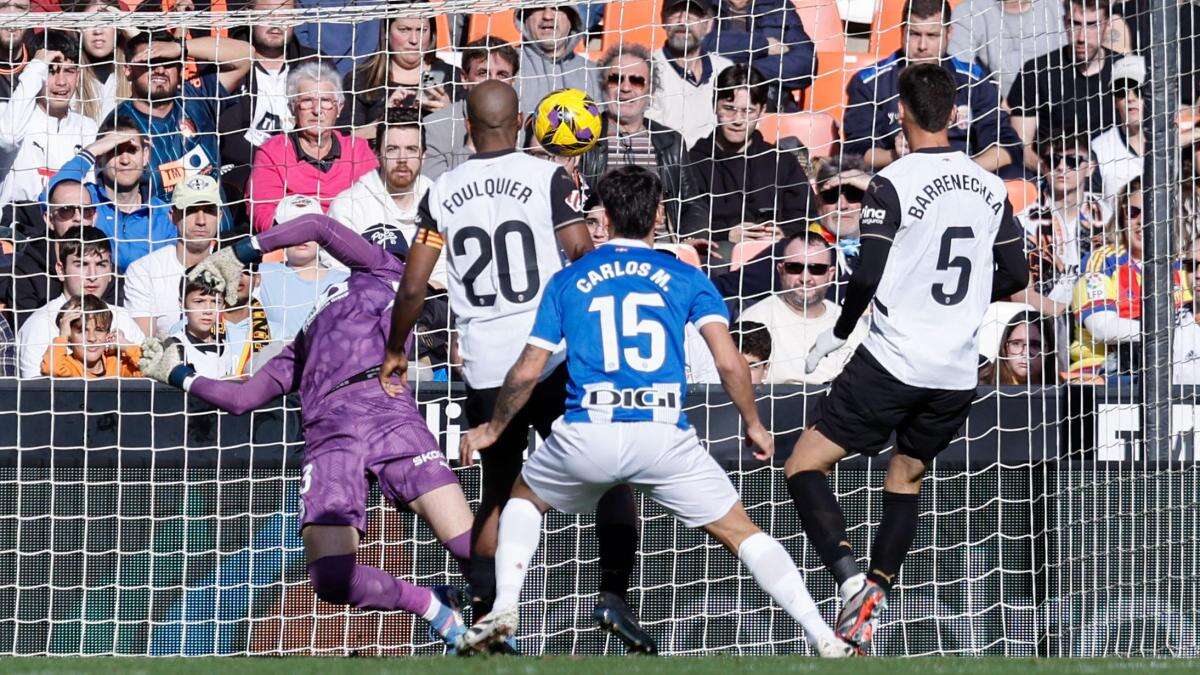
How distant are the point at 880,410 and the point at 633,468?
4.39 feet

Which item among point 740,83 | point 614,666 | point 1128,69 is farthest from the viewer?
point 740,83

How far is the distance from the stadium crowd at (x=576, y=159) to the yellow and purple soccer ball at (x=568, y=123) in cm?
138

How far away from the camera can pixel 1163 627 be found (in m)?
7.32

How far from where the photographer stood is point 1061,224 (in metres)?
8.92

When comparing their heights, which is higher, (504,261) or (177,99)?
(177,99)

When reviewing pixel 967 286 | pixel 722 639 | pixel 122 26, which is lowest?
pixel 722 639

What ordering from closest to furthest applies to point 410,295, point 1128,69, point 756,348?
1. point 410,295
2. point 1128,69
3. point 756,348

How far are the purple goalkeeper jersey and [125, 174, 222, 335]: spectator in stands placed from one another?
2182mm

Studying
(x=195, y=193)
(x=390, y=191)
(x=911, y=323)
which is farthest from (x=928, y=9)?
(x=195, y=193)

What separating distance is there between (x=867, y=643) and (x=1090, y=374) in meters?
2.37

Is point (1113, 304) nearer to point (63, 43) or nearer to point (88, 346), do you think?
point (88, 346)

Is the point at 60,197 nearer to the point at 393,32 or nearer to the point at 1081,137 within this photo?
the point at 393,32

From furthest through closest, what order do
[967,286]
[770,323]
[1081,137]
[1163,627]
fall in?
[1081,137] → [770,323] → [1163,627] → [967,286]

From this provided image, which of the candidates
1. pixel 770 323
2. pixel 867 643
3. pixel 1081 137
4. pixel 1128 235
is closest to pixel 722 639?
pixel 867 643
